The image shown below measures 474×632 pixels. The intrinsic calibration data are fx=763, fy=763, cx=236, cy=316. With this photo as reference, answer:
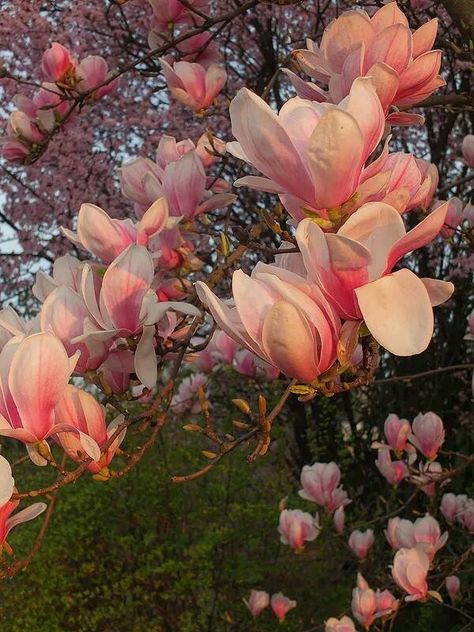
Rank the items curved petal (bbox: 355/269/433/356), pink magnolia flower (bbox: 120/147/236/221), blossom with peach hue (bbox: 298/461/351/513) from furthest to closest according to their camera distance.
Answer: blossom with peach hue (bbox: 298/461/351/513) < pink magnolia flower (bbox: 120/147/236/221) < curved petal (bbox: 355/269/433/356)

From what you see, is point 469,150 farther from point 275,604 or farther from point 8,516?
point 275,604

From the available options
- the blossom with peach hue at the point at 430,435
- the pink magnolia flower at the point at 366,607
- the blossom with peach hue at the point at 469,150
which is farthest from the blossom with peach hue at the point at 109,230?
the pink magnolia flower at the point at 366,607

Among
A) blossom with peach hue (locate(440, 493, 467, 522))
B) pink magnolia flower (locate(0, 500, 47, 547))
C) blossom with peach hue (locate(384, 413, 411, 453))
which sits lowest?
blossom with peach hue (locate(440, 493, 467, 522))

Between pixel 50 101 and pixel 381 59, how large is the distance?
3.31 ft

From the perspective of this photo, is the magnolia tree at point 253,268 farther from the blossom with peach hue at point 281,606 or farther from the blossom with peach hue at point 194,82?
the blossom with peach hue at point 281,606

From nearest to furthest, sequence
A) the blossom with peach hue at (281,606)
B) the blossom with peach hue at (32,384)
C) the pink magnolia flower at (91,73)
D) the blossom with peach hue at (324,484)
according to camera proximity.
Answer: the blossom with peach hue at (32,384) → the pink magnolia flower at (91,73) → the blossom with peach hue at (324,484) → the blossom with peach hue at (281,606)

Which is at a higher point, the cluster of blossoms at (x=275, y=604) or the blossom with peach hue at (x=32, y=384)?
the blossom with peach hue at (x=32, y=384)

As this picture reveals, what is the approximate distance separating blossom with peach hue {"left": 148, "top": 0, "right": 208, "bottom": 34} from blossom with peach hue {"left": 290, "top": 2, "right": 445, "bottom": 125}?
2.85 ft

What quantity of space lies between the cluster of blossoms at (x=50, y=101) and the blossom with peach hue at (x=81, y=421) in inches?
38.4

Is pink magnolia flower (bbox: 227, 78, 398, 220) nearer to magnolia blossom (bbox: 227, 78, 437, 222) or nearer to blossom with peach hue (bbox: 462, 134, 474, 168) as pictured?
magnolia blossom (bbox: 227, 78, 437, 222)

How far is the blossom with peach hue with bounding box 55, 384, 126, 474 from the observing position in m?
0.81

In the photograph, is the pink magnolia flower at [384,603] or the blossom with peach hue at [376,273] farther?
the pink magnolia flower at [384,603]

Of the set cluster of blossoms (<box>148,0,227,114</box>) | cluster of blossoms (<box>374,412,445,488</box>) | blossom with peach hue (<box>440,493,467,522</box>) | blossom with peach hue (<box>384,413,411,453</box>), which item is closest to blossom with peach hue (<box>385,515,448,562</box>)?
cluster of blossoms (<box>374,412,445,488</box>)

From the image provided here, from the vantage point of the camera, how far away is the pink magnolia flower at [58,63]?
5.62ft
